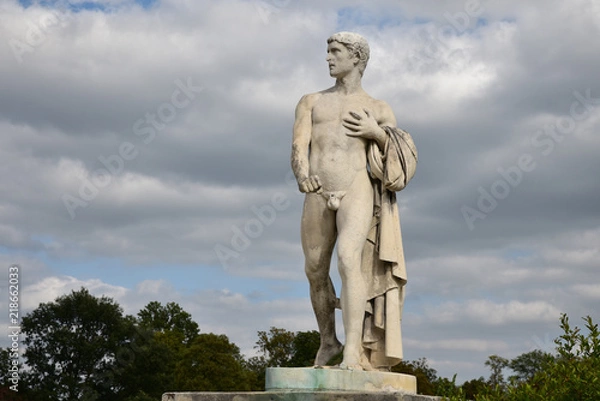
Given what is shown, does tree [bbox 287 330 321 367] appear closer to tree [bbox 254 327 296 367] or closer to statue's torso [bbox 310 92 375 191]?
tree [bbox 254 327 296 367]

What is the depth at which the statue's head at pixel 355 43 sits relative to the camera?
10.9m

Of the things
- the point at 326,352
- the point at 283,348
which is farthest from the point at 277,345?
the point at 326,352

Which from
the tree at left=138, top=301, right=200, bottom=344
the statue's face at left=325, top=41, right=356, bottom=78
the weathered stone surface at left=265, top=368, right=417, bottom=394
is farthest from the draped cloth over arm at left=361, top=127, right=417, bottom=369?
the tree at left=138, top=301, right=200, bottom=344

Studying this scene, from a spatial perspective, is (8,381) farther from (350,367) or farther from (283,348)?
(350,367)

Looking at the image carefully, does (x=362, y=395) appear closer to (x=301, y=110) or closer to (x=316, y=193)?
(x=316, y=193)

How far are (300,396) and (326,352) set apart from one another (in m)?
1.41

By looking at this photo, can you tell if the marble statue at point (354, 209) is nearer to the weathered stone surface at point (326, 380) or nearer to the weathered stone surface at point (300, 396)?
the weathered stone surface at point (326, 380)

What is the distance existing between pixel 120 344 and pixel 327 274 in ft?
102

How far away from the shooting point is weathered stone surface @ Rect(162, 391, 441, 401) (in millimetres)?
9391

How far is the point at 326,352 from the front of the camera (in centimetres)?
1090

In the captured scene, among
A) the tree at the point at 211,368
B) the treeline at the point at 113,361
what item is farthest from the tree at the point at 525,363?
the tree at the point at 211,368

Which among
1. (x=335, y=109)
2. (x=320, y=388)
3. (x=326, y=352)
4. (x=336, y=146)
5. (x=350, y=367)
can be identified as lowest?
(x=320, y=388)

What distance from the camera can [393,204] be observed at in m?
10.9

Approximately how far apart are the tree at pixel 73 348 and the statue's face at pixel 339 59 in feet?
95.1
